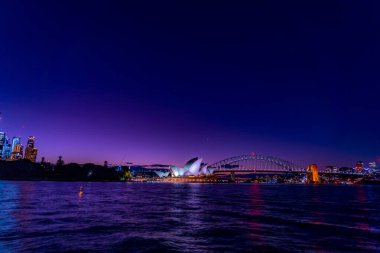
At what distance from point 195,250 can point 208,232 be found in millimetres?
4880

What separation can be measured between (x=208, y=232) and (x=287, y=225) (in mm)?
6566

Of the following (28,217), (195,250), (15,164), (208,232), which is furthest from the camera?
(15,164)

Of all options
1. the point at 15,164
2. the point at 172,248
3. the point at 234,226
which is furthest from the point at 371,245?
the point at 15,164

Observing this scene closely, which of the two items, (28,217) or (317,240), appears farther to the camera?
(28,217)

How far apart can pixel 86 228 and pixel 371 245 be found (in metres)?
16.9

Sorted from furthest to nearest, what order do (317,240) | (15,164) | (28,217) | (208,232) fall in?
(15,164) < (28,217) < (208,232) < (317,240)

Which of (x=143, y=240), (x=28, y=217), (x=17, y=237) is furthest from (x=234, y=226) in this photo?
(x=28, y=217)

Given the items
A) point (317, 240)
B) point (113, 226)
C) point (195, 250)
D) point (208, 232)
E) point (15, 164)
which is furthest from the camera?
point (15, 164)

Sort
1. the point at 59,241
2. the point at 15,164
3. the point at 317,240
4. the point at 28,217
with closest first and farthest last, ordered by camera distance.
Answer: the point at 59,241 < the point at 317,240 < the point at 28,217 < the point at 15,164

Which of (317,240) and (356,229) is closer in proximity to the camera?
(317,240)

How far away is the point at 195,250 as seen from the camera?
1446cm

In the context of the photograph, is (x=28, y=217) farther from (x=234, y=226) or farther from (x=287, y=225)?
(x=287, y=225)

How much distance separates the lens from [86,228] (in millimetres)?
19750

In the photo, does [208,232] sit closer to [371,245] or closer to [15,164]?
[371,245]
